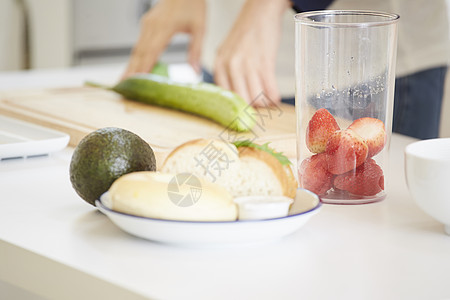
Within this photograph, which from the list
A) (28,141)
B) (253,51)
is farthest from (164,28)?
(28,141)

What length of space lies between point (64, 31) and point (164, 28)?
1772 millimetres

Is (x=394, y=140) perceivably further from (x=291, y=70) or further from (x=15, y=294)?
(x=15, y=294)

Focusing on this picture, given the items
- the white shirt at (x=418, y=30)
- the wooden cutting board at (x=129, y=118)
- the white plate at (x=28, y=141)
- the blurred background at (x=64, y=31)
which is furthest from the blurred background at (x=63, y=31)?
the white plate at (x=28, y=141)

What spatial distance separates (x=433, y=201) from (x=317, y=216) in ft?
0.45

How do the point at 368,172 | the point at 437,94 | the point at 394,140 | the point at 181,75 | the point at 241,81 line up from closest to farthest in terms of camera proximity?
the point at 368,172, the point at 394,140, the point at 241,81, the point at 437,94, the point at 181,75

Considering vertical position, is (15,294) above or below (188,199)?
below

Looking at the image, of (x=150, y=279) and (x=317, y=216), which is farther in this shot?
(x=317, y=216)

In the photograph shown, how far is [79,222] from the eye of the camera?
0.72m

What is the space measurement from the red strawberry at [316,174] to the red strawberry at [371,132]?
0.17ft

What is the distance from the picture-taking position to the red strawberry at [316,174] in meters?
0.77

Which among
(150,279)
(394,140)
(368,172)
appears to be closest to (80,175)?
(150,279)

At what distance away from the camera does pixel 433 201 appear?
0.66m

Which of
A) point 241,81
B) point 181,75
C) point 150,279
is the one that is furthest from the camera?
point 181,75

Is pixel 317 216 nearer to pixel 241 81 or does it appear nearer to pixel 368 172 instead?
pixel 368 172
